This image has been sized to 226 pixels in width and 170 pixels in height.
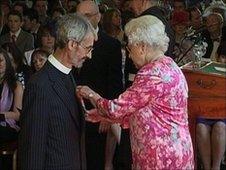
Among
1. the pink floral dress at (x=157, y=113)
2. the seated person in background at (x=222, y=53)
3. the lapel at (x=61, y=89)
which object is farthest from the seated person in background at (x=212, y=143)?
the lapel at (x=61, y=89)

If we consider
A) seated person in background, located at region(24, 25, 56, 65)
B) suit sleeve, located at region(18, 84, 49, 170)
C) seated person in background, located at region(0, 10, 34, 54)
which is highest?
seated person in background, located at region(0, 10, 34, 54)

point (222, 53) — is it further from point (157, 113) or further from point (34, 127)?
point (34, 127)

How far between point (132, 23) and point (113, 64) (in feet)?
4.54

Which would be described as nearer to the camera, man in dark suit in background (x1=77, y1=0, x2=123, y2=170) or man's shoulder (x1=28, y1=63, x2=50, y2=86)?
man's shoulder (x1=28, y1=63, x2=50, y2=86)

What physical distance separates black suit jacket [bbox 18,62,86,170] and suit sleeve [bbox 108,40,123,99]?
5.25ft

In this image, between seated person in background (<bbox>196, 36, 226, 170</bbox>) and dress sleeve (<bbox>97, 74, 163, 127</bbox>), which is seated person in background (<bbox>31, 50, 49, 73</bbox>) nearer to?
seated person in background (<bbox>196, 36, 226, 170</bbox>)

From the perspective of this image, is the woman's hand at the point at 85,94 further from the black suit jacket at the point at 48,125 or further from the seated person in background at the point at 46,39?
the seated person in background at the point at 46,39

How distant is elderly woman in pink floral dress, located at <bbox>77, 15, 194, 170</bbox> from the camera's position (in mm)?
2852

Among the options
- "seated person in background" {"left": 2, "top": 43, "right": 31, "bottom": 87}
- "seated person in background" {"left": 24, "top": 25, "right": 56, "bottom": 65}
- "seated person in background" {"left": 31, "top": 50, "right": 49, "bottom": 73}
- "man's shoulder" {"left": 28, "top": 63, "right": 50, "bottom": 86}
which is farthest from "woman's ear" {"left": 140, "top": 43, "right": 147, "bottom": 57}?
"seated person in background" {"left": 24, "top": 25, "right": 56, "bottom": 65}

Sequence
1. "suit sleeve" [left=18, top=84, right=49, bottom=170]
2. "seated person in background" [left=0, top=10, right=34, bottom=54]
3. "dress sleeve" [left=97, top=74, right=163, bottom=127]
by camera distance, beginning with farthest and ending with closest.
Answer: "seated person in background" [left=0, top=10, right=34, bottom=54]
"dress sleeve" [left=97, top=74, right=163, bottom=127]
"suit sleeve" [left=18, top=84, right=49, bottom=170]

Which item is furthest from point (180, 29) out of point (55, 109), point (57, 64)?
point (55, 109)

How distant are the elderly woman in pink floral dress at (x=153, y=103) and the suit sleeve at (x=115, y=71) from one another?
4.49 feet

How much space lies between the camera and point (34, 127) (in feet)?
8.44

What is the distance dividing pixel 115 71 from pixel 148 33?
1.49 meters
